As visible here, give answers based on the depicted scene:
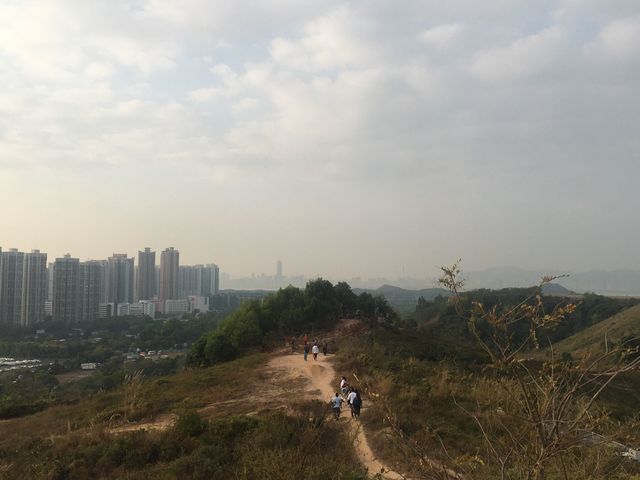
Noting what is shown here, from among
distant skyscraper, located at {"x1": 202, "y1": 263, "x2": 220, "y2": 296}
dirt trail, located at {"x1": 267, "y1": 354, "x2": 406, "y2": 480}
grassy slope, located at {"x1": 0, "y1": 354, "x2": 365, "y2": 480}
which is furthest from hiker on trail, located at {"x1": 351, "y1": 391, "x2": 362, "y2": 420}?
distant skyscraper, located at {"x1": 202, "y1": 263, "x2": 220, "y2": 296}

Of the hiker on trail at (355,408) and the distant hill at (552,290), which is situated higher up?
the distant hill at (552,290)

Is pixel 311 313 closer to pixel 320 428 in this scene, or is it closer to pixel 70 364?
pixel 320 428

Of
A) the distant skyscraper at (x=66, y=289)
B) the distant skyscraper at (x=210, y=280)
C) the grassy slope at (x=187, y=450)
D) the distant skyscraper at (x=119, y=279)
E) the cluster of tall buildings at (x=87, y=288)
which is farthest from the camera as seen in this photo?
the distant skyscraper at (x=210, y=280)

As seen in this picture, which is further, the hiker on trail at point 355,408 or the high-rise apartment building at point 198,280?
the high-rise apartment building at point 198,280

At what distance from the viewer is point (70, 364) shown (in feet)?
178

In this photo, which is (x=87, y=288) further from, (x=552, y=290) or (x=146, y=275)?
(x=552, y=290)

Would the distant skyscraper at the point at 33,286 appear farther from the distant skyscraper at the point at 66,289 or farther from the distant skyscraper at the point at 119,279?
the distant skyscraper at the point at 119,279

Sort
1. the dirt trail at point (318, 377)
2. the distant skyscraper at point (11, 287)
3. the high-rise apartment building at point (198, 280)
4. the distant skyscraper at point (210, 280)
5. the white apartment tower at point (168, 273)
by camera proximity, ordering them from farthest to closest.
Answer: the distant skyscraper at point (210, 280)
the high-rise apartment building at point (198, 280)
the white apartment tower at point (168, 273)
the distant skyscraper at point (11, 287)
the dirt trail at point (318, 377)

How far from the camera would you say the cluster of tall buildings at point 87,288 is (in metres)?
77.9

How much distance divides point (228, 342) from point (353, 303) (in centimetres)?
1319

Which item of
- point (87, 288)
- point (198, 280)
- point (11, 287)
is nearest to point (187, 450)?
point (11, 287)

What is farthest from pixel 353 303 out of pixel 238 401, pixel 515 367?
pixel 515 367

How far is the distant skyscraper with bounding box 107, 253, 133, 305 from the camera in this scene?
99.0 meters

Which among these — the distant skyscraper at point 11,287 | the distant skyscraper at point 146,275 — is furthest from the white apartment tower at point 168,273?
the distant skyscraper at point 11,287
